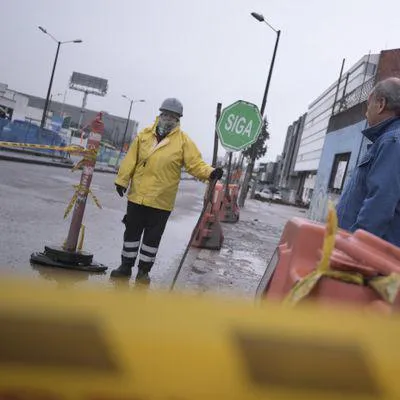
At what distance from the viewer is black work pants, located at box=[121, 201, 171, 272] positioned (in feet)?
17.9

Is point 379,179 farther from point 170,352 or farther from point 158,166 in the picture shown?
point 158,166

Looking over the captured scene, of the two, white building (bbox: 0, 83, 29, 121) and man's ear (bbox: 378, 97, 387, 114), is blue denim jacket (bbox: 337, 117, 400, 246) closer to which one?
man's ear (bbox: 378, 97, 387, 114)

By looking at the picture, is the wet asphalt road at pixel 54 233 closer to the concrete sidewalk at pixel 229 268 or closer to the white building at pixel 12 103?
the concrete sidewalk at pixel 229 268

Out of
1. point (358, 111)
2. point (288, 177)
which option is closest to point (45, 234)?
point (358, 111)

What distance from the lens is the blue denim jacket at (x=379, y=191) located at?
2.87 metres

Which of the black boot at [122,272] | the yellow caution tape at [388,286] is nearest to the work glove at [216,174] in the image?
the black boot at [122,272]

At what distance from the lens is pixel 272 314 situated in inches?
38.5

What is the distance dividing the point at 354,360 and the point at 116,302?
1.42 ft

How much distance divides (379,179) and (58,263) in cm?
383

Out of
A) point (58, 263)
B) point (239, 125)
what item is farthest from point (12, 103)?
point (58, 263)

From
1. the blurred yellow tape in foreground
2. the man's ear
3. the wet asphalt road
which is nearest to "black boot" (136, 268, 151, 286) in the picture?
the wet asphalt road

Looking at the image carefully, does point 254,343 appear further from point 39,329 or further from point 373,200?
point 373,200

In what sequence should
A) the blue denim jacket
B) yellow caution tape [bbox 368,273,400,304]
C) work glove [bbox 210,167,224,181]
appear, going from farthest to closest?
work glove [bbox 210,167,224,181], the blue denim jacket, yellow caution tape [bbox 368,273,400,304]

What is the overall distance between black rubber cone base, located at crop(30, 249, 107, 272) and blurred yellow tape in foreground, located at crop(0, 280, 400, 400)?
4.95 metres
